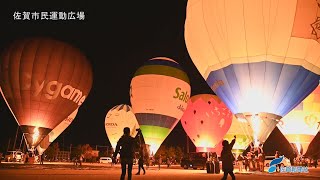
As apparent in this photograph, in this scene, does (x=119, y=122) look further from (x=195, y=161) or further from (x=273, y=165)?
(x=273, y=165)

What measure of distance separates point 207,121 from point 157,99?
21.8 ft

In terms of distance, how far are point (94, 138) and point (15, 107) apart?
203 feet

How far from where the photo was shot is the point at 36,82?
22172 millimetres

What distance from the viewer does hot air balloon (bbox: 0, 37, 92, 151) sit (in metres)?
22.2

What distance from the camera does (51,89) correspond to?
885 inches

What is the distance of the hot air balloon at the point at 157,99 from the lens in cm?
2589

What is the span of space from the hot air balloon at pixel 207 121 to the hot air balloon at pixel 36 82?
11677 millimetres

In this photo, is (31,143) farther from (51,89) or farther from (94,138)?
(94,138)

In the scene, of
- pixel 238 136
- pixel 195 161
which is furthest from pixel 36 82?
pixel 238 136

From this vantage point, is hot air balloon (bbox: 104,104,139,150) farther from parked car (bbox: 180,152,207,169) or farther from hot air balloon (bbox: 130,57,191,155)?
parked car (bbox: 180,152,207,169)

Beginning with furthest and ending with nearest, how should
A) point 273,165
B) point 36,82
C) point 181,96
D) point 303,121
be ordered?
point 303,121, point 181,96, point 36,82, point 273,165

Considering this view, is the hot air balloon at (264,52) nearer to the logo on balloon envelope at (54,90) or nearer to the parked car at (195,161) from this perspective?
the parked car at (195,161)

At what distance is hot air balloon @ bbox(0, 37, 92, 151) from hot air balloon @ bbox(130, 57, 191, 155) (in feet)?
17.0

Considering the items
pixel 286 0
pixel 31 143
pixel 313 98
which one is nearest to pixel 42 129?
pixel 31 143
